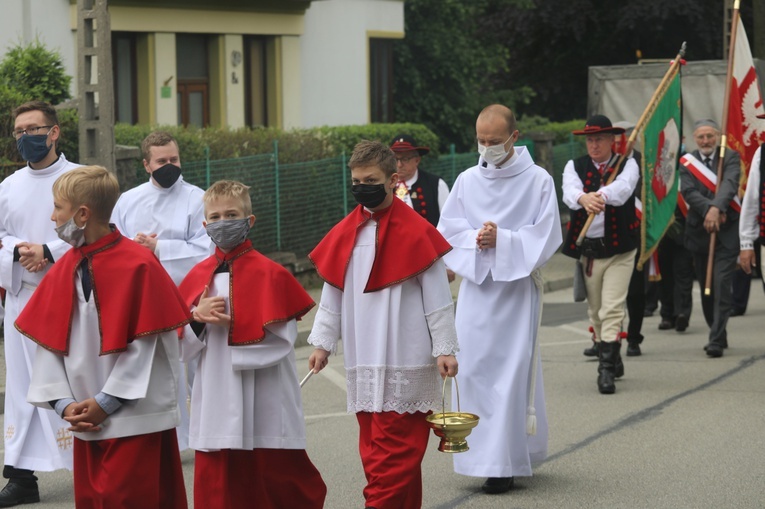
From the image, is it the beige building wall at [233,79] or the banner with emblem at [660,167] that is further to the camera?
the beige building wall at [233,79]

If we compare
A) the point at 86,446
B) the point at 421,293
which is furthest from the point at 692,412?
the point at 86,446

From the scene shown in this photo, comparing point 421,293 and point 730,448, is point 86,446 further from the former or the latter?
point 730,448

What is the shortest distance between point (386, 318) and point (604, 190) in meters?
4.30

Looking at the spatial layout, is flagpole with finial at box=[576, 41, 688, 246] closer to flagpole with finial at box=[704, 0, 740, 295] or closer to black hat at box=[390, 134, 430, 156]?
flagpole with finial at box=[704, 0, 740, 295]

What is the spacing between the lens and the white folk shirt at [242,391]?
5859 millimetres

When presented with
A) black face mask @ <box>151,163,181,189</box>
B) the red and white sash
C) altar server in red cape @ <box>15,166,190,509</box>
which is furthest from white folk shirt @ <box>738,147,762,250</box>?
altar server in red cape @ <box>15,166,190,509</box>

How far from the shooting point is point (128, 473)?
5.30 metres

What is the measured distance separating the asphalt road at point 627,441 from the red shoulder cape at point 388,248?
143 cm

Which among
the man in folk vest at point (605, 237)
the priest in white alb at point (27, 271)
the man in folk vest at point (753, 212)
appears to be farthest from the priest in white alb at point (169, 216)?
the man in folk vest at point (753, 212)

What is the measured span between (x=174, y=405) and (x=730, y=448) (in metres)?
4.04

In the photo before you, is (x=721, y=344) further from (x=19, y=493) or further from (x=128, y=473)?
(x=128, y=473)

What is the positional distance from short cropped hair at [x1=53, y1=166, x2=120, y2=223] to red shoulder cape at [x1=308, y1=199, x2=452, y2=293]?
3.98 feet

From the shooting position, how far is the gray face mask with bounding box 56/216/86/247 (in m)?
5.32

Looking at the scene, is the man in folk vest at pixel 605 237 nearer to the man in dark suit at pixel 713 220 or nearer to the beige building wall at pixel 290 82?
the man in dark suit at pixel 713 220
